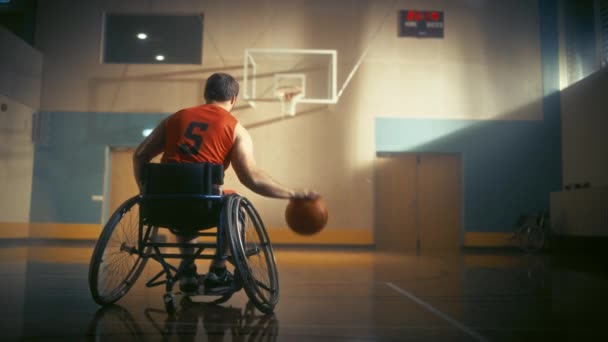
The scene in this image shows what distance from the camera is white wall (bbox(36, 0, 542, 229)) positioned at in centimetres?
808

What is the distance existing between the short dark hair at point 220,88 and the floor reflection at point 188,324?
99cm

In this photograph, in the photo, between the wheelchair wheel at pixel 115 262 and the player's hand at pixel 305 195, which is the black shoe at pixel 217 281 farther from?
the player's hand at pixel 305 195

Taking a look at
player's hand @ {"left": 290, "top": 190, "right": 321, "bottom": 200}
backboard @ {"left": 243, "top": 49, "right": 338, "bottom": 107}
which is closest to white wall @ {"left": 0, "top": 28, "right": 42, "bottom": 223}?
backboard @ {"left": 243, "top": 49, "right": 338, "bottom": 107}

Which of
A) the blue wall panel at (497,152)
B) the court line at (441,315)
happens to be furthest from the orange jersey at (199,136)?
the blue wall panel at (497,152)

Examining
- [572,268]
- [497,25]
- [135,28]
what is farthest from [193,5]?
[572,268]

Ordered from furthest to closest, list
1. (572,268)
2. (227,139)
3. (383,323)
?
(572,268)
(227,139)
(383,323)

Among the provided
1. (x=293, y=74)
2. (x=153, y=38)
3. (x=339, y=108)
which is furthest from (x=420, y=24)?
(x=153, y=38)

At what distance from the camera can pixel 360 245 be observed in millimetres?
7953

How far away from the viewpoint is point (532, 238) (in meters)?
7.43

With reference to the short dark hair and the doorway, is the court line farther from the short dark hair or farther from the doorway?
the doorway

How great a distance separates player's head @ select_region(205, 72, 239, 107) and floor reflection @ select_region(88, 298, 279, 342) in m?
0.99

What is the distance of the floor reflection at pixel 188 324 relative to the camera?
173 cm

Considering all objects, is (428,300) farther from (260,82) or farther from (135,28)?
(135,28)

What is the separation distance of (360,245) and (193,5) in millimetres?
4927
